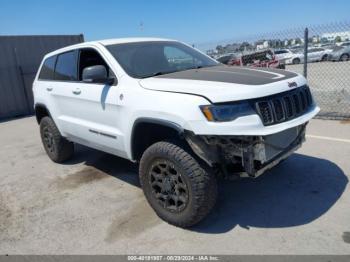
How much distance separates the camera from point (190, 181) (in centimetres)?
313

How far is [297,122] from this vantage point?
129 inches

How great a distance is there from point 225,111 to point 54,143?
363 centimetres

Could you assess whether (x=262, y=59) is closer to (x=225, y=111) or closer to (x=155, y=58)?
(x=155, y=58)

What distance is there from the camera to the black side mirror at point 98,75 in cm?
378

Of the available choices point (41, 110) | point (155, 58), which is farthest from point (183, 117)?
point (41, 110)

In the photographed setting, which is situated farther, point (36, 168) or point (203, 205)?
point (36, 168)

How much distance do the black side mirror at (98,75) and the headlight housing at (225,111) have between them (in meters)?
1.40

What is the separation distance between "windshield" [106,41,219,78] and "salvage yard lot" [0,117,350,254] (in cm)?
157

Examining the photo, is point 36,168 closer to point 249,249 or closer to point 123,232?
point 123,232

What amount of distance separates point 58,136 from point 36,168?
778mm

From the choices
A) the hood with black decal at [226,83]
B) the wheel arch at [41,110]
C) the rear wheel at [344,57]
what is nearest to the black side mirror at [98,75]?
the hood with black decal at [226,83]

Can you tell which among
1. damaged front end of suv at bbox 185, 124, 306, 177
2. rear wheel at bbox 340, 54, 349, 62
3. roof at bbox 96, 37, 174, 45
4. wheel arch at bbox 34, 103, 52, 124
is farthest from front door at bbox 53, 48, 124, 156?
rear wheel at bbox 340, 54, 349, 62

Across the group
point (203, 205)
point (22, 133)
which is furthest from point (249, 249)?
point (22, 133)

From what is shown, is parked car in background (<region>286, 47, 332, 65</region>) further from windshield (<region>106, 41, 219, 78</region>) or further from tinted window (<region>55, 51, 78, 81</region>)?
tinted window (<region>55, 51, 78, 81</region>)
